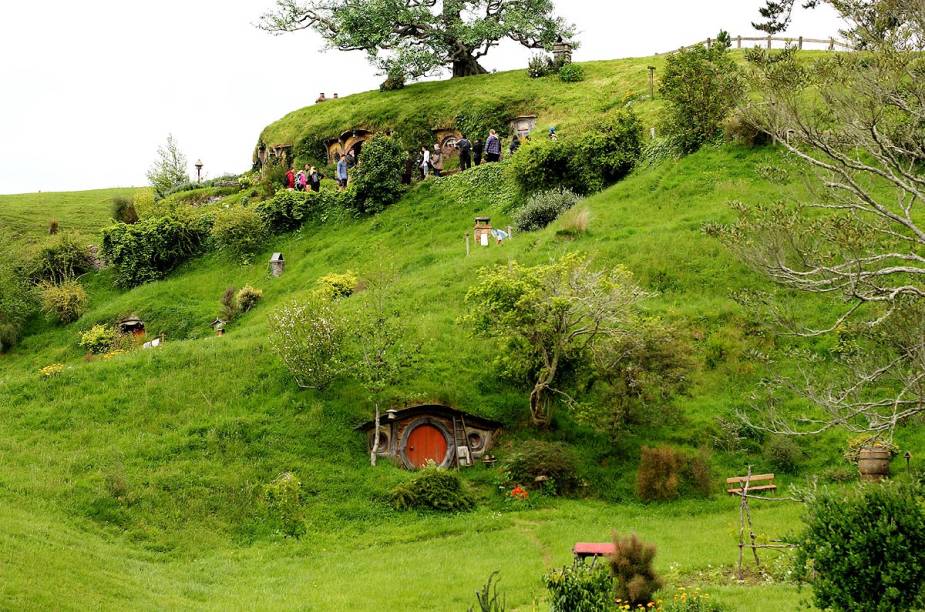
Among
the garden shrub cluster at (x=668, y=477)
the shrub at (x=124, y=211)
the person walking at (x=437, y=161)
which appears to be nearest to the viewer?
the garden shrub cluster at (x=668, y=477)

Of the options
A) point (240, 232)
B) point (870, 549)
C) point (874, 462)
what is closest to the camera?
point (870, 549)

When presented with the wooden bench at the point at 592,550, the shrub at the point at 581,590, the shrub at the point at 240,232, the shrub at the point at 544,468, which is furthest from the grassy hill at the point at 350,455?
the shrub at the point at 240,232

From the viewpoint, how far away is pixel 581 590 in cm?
1285

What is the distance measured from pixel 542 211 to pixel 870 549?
30.6 meters

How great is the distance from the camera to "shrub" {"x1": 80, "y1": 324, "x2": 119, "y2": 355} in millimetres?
41969

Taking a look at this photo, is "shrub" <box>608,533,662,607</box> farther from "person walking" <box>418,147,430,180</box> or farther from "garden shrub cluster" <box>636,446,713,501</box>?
"person walking" <box>418,147,430,180</box>

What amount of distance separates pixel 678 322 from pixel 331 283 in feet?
51.1

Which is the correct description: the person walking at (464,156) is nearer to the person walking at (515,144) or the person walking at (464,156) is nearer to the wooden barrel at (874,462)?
the person walking at (515,144)

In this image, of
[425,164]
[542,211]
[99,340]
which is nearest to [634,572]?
[542,211]

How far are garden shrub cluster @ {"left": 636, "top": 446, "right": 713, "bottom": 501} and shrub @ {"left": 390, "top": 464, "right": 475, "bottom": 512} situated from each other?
4705mm

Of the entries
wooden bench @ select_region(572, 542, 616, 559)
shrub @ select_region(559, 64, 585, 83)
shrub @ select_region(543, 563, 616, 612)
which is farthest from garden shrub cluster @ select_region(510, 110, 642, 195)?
shrub @ select_region(543, 563, 616, 612)

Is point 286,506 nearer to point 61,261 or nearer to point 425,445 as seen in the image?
point 425,445

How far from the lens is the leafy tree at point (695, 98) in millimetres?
42000

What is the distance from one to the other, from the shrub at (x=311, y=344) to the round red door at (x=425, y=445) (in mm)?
3256
